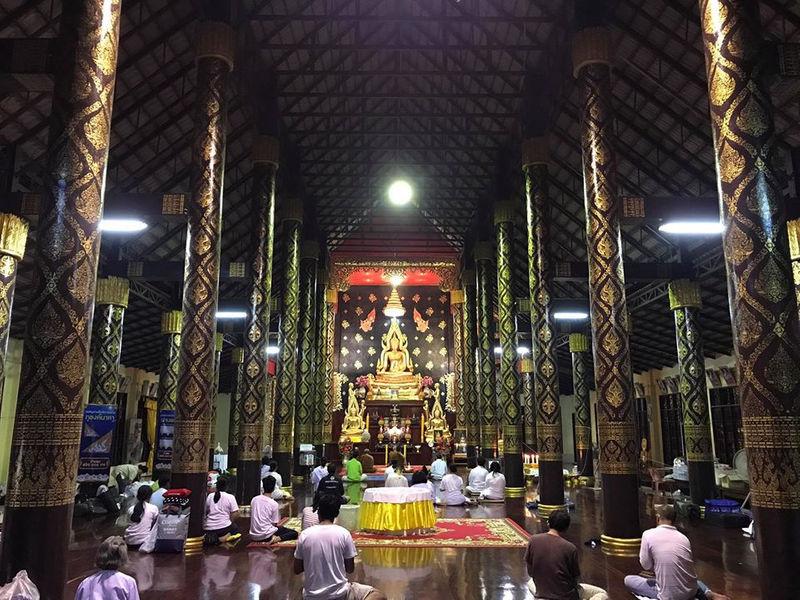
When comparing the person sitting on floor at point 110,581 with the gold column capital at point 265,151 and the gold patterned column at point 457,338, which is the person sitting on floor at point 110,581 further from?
the gold patterned column at point 457,338

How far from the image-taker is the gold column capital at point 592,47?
1091cm

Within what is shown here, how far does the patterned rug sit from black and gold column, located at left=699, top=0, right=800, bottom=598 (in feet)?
16.3

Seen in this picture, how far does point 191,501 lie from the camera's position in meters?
9.19

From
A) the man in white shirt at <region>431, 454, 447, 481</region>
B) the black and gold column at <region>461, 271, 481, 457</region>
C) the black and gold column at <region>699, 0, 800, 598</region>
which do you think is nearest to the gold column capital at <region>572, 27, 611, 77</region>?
the black and gold column at <region>699, 0, 800, 598</region>

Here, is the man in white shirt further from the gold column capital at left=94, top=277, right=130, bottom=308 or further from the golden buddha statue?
the golden buddha statue

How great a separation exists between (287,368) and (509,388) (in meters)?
6.49

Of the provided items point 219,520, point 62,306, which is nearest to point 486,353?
point 219,520

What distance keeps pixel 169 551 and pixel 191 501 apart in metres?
0.72

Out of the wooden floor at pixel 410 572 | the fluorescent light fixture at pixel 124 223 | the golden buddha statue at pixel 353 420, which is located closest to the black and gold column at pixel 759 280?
the wooden floor at pixel 410 572

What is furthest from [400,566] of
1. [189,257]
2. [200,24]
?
[200,24]

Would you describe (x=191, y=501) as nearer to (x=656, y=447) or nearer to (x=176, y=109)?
(x=176, y=109)

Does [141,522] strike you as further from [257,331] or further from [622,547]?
[622,547]

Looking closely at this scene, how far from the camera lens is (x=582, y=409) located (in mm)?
22000

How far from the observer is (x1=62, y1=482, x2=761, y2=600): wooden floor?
6.88m
